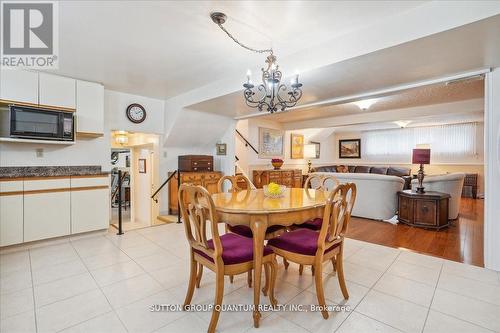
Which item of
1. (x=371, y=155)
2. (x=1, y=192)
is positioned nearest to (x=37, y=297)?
(x=1, y=192)

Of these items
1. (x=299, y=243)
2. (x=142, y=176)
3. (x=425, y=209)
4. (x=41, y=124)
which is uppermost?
(x=41, y=124)

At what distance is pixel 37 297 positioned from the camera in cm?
202

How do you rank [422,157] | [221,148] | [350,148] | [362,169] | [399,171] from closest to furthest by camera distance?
1. [422,157]
2. [221,148]
3. [399,171]
4. [362,169]
5. [350,148]

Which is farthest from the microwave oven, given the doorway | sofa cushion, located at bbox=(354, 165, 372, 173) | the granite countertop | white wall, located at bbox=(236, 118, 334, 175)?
sofa cushion, located at bbox=(354, 165, 372, 173)

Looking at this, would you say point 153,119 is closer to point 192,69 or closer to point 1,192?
point 192,69

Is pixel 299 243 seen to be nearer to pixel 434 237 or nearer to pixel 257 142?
pixel 434 237

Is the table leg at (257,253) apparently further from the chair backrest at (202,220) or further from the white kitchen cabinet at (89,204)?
the white kitchen cabinet at (89,204)

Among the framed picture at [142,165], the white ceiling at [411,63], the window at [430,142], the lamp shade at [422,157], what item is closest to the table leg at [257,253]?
the white ceiling at [411,63]

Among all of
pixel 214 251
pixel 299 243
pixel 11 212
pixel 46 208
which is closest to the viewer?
pixel 214 251

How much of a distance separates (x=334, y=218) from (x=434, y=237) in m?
2.80

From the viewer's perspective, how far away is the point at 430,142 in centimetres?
816

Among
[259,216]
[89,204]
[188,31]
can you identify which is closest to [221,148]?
[89,204]

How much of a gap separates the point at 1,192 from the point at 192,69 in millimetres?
2782

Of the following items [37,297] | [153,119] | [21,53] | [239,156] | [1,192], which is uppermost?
[21,53]
